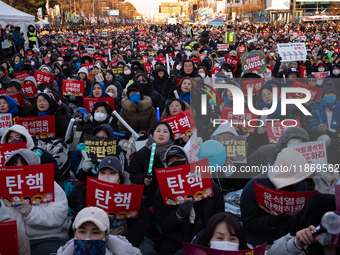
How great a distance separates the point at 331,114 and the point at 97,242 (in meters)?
4.59

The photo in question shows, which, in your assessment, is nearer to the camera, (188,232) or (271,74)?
(188,232)

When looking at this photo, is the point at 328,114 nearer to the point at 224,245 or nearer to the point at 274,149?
the point at 274,149

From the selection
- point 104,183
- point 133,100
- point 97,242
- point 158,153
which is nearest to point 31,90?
point 133,100

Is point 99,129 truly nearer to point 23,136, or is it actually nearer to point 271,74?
point 23,136

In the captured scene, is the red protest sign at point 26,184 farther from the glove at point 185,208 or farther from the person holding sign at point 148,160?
the glove at point 185,208

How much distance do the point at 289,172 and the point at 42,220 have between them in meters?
2.14

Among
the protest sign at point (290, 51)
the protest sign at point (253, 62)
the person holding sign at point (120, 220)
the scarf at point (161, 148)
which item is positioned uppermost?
the protest sign at point (290, 51)

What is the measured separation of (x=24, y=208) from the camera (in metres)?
3.19

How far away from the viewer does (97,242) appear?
261cm

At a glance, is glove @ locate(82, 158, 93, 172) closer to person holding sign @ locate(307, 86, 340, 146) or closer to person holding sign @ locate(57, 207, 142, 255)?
person holding sign @ locate(57, 207, 142, 255)

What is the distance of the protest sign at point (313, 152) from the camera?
3773mm

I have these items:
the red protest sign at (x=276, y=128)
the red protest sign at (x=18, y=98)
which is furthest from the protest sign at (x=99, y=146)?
the red protest sign at (x=18, y=98)

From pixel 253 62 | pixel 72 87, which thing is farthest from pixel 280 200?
pixel 253 62

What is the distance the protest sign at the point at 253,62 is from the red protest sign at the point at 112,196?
6.76 meters
